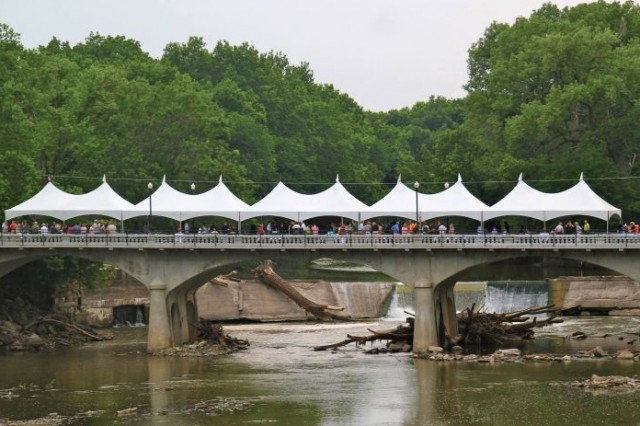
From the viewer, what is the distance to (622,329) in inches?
3772

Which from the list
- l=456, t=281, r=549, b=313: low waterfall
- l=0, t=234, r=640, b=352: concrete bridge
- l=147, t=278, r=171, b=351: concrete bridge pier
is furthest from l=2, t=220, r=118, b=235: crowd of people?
l=456, t=281, r=549, b=313: low waterfall

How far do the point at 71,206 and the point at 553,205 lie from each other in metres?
27.5

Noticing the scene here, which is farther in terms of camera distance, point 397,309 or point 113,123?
point 113,123

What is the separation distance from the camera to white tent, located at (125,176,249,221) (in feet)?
307

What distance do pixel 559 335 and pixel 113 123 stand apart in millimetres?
46720

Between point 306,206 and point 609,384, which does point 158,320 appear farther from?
point 609,384

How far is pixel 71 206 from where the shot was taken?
94750 mm

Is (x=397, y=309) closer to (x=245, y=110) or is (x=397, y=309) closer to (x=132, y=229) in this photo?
(x=132, y=229)

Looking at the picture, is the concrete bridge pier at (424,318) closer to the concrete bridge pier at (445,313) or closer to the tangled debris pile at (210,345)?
the concrete bridge pier at (445,313)

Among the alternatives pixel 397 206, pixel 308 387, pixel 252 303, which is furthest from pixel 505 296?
pixel 308 387

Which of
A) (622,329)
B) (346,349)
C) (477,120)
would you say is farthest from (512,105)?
(346,349)

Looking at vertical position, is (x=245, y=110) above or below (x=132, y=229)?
above

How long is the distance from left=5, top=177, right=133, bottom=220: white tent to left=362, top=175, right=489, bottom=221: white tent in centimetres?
1463

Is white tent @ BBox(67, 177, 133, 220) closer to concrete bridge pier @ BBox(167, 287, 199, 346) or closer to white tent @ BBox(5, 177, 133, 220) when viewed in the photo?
white tent @ BBox(5, 177, 133, 220)
